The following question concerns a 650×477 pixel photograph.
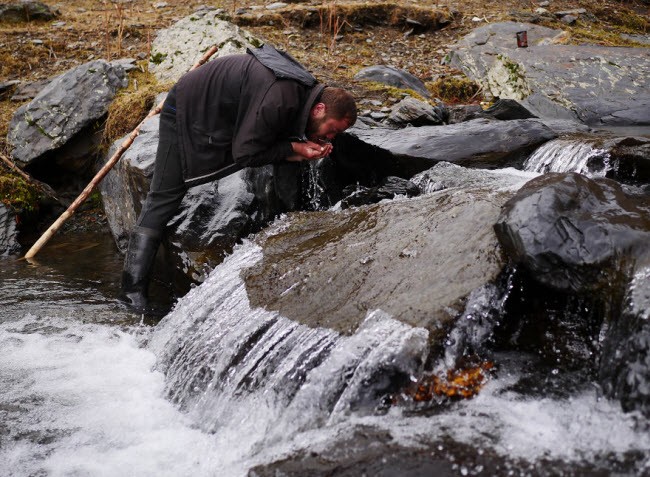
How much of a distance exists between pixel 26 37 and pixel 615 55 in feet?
37.2

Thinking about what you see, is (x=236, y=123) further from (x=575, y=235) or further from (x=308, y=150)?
(x=575, y=235)

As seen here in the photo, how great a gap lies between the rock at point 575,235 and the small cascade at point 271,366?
0.96 metres

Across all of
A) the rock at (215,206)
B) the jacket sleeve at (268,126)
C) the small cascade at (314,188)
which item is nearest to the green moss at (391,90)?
the small cascade at (314,188)

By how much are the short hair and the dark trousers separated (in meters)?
1.49

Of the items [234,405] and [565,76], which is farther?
[565,76]

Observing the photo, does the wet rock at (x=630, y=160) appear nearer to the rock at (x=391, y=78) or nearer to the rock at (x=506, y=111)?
the rock at (x=506, y=111)

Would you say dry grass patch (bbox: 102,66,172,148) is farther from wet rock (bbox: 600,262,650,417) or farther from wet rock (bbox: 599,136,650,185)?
wet rock (bbox: 600,262,650,417)

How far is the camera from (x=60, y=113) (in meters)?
9.14

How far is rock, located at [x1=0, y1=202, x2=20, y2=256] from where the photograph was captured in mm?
8375

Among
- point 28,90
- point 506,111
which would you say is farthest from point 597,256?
point 28,90

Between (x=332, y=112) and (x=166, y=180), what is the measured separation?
5.99 feet

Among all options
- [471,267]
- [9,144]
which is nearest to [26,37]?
[9,144]

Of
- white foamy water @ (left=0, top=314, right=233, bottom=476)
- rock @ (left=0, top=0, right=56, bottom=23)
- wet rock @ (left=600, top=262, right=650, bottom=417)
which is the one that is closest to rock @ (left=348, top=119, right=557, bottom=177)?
white foamy water @ (left=0, top=314, right=233, bottom=476)

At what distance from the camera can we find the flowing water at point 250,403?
323 centimetres
